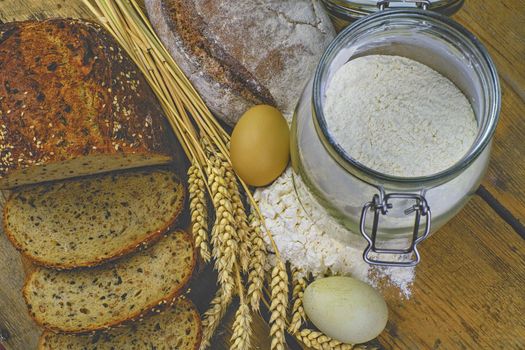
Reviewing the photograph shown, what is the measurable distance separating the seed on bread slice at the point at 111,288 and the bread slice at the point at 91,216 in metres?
0.05

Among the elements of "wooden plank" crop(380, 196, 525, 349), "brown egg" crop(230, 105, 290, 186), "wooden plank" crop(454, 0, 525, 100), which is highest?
"brown egg" crop(230, 105, 290, 186)

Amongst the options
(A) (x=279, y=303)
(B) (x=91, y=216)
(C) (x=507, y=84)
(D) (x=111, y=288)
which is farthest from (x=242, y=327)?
(C) (x=507, y=84)

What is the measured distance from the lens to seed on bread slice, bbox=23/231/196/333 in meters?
1.29

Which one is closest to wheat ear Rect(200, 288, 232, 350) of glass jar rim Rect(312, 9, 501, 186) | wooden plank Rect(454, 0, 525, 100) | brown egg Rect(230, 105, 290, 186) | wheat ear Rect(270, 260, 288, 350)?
wheat ear Rect(270, 260, 288, 350)

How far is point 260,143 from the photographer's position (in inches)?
46.1

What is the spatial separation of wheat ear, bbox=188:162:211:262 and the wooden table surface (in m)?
0.24

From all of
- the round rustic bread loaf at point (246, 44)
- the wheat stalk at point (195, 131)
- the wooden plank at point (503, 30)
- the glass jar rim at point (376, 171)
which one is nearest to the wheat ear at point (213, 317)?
the wheat stalk at point (195, 131)

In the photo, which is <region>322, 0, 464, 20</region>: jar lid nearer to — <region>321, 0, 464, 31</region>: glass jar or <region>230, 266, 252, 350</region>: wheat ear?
<region>321, 0, 464, 31</region>: glass jar

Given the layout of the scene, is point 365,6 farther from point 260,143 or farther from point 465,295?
point 465,295

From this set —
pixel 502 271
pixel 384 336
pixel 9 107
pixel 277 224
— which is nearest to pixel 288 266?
pixel 277 224

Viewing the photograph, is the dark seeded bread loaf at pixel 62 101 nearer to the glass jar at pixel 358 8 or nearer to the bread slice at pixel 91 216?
the bread slice at pixel 91 216

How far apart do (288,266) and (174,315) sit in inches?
11.2

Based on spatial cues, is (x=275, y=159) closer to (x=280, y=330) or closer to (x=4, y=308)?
(x=280, y=330)

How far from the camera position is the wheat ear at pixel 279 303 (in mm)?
1201
